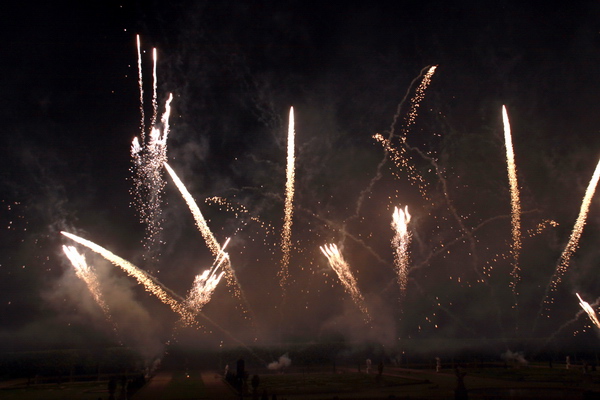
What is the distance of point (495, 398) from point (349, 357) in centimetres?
5675

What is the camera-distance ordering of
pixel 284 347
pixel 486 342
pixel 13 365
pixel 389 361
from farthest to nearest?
1. pixel 486 342
2. pixel 284 347
3. pixel 13 365
4. pixel 389 361

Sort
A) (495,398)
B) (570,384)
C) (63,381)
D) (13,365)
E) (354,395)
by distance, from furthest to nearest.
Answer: (13,365) < (63,381) < (570,384) < (354,395) < (495,398)

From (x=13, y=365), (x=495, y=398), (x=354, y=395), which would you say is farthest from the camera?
(x=13, y=365)

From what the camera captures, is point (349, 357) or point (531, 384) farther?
point (349, 357)

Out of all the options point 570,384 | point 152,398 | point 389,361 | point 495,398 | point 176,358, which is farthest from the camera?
point 176,358

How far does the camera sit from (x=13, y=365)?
78875mm

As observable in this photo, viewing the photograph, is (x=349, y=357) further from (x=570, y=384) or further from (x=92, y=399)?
(x=92, y=399)

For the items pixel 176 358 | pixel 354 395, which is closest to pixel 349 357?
pixel 176 358

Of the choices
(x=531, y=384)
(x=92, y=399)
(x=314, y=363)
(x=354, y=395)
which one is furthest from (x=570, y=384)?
(x=314, y=363)

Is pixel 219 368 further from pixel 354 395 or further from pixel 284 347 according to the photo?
pixel 354 395

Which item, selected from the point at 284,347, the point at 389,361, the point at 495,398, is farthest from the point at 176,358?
the point at 495,398

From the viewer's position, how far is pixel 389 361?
7412 centimetres

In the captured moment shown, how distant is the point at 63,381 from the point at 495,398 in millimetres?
53577

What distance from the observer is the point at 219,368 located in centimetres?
7981
